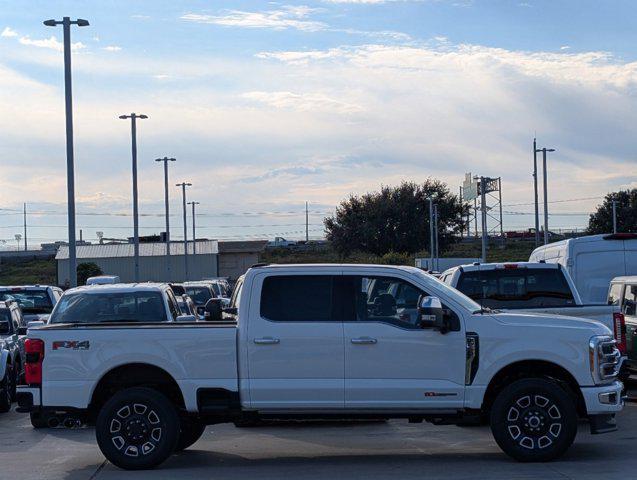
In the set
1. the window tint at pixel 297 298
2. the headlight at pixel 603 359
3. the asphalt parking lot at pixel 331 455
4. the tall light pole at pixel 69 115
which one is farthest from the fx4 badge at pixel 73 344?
the tall light pole at pixel 69 115

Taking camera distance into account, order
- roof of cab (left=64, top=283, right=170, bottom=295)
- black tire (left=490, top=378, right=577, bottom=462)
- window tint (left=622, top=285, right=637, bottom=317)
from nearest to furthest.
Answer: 1. black tire (left=490, top=378, right=577, bottom=462)
2. roof of cab (left=64, top=283, right=170, bottom=295)
3. window tint (left=622, top=285, right=637, bottom=317)

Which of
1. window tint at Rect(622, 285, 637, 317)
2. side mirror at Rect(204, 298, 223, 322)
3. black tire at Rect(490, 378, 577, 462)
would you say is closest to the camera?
black tire at Rect(490, 378, 577, 462)

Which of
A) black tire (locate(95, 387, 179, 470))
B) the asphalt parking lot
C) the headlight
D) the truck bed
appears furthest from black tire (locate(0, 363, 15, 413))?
the headlight

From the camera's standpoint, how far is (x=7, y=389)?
16797 mm

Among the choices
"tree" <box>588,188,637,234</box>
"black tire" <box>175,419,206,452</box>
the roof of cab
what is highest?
"tree" <box>588,188,637,234</box>

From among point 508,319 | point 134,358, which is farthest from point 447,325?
point 134,358

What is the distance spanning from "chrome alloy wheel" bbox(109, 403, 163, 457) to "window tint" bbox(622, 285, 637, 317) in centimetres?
982

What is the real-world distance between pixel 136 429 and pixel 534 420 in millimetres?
4091

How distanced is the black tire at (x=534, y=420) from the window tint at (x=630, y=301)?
7606 millimetres

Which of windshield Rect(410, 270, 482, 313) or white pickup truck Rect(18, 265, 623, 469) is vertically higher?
windshield Rect(410, 270, 482, 313)

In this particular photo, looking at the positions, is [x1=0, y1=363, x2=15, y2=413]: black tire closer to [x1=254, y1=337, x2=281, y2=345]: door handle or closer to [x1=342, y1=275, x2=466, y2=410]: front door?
[x1=254, y1=337, x2=281, y2=345]: door handle

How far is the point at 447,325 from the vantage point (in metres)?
10.7

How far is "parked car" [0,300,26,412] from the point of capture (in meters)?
16.6

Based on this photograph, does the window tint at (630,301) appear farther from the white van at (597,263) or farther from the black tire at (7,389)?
the black tire at (7,389)
